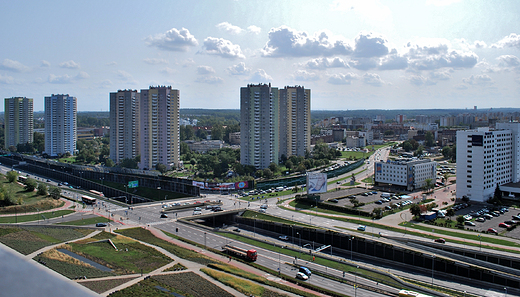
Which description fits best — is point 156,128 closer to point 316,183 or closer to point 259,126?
point 259,126

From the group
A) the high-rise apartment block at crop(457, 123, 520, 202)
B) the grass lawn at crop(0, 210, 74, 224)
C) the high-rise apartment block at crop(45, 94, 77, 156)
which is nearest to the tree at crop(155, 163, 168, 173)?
the grass lawn at crop(0, 210, 74, 224)

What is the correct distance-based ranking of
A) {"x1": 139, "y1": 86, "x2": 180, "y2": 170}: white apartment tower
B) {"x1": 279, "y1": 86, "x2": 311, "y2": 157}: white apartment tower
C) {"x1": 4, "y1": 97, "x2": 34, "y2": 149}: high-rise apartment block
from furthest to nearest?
{"x1": 4, "y1": 97, "x2": 34, "y2": 149}: high-rise apartment block
{"x1": 279, "y1": 86, "x2": 311, "y2": 157}: white apartment tower
{"x1": 139, "y1": 86, "x2": 180, "y2": 170}: white apartment tower

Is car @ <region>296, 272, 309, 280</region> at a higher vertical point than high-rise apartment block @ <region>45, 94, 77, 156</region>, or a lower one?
lower

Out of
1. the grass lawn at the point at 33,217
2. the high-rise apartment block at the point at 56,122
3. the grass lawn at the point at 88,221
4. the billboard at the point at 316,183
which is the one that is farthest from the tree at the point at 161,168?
the high-rise apartment block at the point at 56,122

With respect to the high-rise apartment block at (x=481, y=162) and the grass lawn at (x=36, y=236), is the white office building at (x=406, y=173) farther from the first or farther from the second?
the grass lawn at (x=36, y=236)

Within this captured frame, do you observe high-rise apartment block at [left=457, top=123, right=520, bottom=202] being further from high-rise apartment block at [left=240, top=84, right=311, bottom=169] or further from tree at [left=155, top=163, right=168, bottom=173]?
tree at [left=155, top=163, right=168, bottom=173]

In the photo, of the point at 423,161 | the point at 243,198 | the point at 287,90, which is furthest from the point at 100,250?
the point at 287,90

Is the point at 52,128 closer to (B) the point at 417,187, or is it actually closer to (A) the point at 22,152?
(A) the point at 22,152
